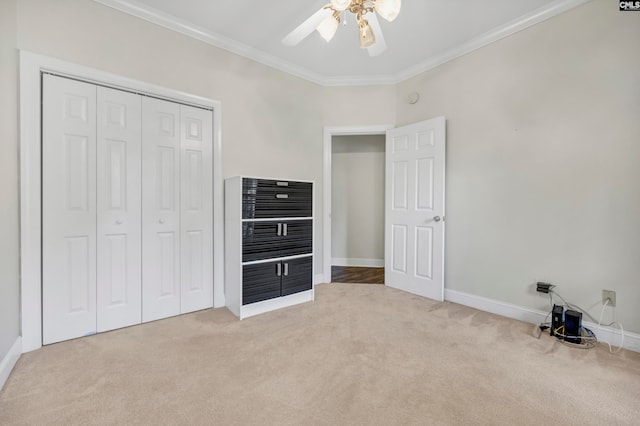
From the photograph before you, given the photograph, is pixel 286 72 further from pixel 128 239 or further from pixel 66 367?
pixel 66 367

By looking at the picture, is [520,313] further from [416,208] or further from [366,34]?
[366,34]

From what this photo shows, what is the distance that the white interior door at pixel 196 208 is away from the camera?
8.46ft

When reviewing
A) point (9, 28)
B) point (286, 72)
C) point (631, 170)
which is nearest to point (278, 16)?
point (286, 72)

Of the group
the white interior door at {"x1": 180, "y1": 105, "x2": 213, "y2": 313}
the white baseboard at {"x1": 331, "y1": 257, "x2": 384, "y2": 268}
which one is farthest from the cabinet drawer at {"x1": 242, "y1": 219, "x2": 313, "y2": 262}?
the white baseboard at {"x1": 331, "y1": 257, "x2": 384, "y2": 268}

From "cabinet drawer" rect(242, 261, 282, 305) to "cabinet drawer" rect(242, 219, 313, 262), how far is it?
89 millimetres

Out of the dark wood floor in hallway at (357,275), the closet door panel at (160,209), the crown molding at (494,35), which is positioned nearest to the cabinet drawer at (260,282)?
the closet door panel at (160,209)

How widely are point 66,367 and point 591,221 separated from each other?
3732 millimetres

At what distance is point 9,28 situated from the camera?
69.9 inches

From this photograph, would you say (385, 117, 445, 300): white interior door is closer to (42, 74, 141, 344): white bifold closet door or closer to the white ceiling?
the white ceiling

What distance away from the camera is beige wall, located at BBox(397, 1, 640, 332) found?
2010 mm

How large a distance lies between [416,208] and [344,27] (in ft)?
6.50

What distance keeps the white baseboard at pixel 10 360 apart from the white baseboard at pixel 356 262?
12.7ft

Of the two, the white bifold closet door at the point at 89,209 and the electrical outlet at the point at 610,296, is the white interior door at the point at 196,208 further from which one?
the electrical outlet at the point at 610,296

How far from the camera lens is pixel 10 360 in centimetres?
167
